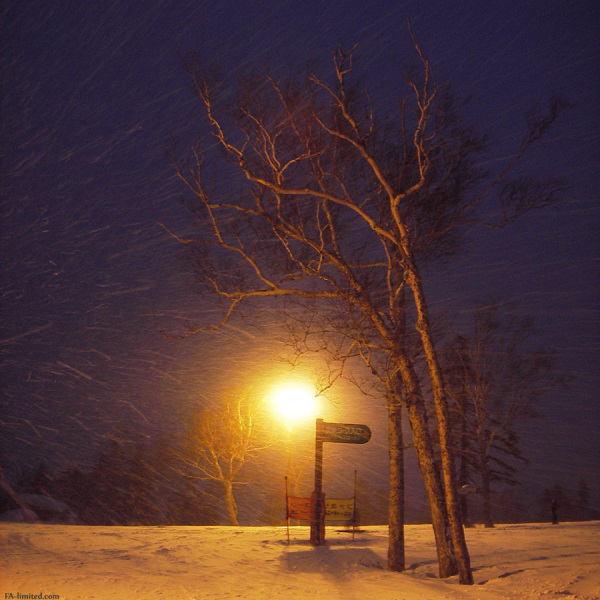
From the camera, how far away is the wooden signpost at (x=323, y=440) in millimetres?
12500

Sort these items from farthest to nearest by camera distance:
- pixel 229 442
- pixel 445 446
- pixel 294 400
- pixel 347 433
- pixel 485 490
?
pixel 229 442 → pixel 485 490 → pixel 294 400 → pixel 347 433 → pixel 445 446

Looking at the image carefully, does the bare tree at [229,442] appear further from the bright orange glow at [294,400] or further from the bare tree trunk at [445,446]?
the bare tree trunk at [445,446]

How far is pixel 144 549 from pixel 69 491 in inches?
1079

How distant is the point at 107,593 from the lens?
284 inches

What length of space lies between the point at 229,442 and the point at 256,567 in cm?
1977

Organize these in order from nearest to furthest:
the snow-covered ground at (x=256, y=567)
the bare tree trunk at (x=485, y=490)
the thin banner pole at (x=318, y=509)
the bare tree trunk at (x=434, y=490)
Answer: the snow-covered ground at (x=256, y=567) < the bare tree trunk at (x=434, y=490) < the thin banner pole at (x=318, y=509) < the bare tree trunk at (x=485, y=490)

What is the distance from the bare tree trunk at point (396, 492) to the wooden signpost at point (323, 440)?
1205mm

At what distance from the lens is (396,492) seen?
36.1ft

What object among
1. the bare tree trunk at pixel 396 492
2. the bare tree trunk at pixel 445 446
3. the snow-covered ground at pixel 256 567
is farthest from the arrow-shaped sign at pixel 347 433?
the bare tree trunk at pixel 445 446

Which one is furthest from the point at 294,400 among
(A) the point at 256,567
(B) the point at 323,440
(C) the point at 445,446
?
(C) the point at 445,446

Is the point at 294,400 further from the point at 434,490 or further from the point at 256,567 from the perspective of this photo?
the point at 434,490

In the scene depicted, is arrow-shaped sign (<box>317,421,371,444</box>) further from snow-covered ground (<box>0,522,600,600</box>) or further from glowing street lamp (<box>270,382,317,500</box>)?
glowing street lamp (<box>270,382,317,500</box>)

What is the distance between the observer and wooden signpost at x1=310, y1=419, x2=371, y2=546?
1250 centimetres

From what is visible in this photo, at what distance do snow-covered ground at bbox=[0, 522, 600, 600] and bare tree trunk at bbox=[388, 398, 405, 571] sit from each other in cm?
→ 35
